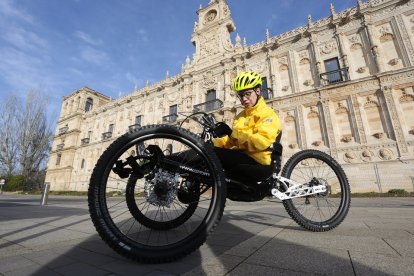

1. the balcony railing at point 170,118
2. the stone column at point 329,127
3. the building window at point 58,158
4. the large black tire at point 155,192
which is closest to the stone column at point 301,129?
the stone column at point 329,127

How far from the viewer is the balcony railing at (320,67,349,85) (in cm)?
1474

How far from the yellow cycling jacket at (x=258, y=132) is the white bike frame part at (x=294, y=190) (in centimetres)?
49

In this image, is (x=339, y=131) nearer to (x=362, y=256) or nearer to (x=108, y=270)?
(x=362, y=256)

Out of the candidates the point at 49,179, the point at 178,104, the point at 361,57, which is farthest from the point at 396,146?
the point at 49,179

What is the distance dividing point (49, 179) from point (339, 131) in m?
37.3

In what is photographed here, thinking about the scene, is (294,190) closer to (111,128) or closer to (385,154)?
(385,154)

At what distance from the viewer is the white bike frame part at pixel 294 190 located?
230 centimetres

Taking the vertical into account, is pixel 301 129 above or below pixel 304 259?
above

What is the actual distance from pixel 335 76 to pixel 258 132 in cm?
1638

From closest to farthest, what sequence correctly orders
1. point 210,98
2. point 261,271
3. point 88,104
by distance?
point 261,271 → point 210,98 → point 88,104

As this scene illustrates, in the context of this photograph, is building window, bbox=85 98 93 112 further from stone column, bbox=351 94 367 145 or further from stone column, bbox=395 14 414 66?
stone column, bbox=395 14 414 66

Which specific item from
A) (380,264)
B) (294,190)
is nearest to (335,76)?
(294,190)

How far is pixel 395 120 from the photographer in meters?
12.5

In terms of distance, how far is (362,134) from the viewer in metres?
13.2
